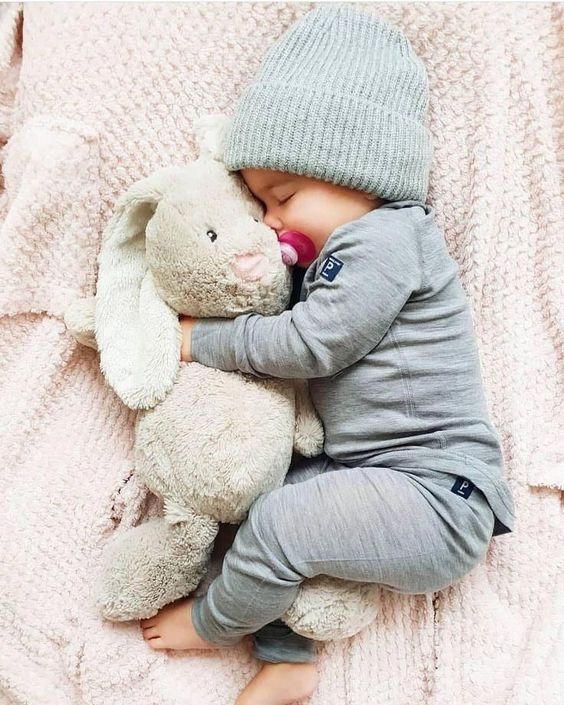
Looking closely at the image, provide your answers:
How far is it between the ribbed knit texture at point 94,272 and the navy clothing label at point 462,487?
16 centimetres

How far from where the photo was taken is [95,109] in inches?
40.7

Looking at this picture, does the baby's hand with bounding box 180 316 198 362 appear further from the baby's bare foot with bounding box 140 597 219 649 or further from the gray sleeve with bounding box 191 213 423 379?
the baby's bare foot with bounding box 140 597 219 649

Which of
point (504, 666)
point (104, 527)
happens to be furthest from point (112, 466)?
point (504, 666)

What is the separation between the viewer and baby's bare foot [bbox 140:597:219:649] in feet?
3.25

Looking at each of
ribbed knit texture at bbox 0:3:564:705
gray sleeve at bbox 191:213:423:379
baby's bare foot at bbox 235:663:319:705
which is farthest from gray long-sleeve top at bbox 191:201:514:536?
baby's bare foot at bbox 235:663:319:705

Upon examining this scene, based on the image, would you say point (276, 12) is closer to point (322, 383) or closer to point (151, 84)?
point (151, 84)

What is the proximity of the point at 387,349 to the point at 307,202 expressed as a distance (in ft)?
0.72

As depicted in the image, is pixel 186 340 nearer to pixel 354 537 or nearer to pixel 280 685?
pixel 354 537

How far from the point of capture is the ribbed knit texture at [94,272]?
3.31ft

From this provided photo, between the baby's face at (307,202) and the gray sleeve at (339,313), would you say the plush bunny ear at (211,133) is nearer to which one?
the baby's face at (307,202)

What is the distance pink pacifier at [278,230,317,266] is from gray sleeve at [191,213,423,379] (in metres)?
0.03

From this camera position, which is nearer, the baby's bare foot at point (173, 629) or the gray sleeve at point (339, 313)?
the gray sleeve at point (339, 313)

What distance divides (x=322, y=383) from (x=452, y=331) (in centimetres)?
19

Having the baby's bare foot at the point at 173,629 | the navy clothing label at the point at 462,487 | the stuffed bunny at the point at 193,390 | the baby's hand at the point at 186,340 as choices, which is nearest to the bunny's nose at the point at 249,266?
the stuffed bunny at the point at 193,390
